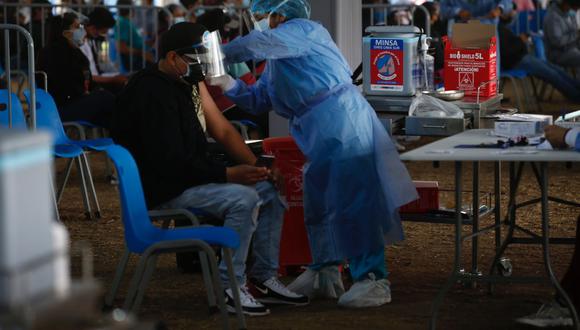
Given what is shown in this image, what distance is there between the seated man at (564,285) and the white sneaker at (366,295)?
730 millimetres

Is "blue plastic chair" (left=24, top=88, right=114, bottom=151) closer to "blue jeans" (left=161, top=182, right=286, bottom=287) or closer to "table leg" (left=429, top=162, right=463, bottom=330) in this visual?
"blue jeans" (left=161, top=182, right=286, bottom=287)

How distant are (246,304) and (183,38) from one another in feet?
3.67

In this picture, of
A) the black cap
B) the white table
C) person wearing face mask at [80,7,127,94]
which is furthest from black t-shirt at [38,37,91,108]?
the white table

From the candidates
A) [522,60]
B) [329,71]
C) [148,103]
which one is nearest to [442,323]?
[329,71]

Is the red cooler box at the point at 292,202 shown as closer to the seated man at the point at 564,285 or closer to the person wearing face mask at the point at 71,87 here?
the seated man at the point at 564,285

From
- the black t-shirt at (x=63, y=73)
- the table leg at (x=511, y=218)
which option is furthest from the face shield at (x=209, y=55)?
the black t-shirt at (x=63, y=73)

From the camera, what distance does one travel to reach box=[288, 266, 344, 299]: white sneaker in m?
5.26

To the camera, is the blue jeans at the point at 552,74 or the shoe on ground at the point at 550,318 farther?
the blue jeans at the point at 552,74

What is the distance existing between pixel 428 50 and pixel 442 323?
160 centimetres

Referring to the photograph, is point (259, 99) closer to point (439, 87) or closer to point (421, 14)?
point (439, 87)

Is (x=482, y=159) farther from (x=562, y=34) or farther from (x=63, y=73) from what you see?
(x=562, y=34)

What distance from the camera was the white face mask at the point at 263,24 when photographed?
17.0ft

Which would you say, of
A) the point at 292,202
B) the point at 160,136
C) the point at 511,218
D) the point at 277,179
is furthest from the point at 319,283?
the point at 160,136

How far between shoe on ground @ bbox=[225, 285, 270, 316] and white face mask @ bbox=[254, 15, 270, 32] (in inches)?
45.1
